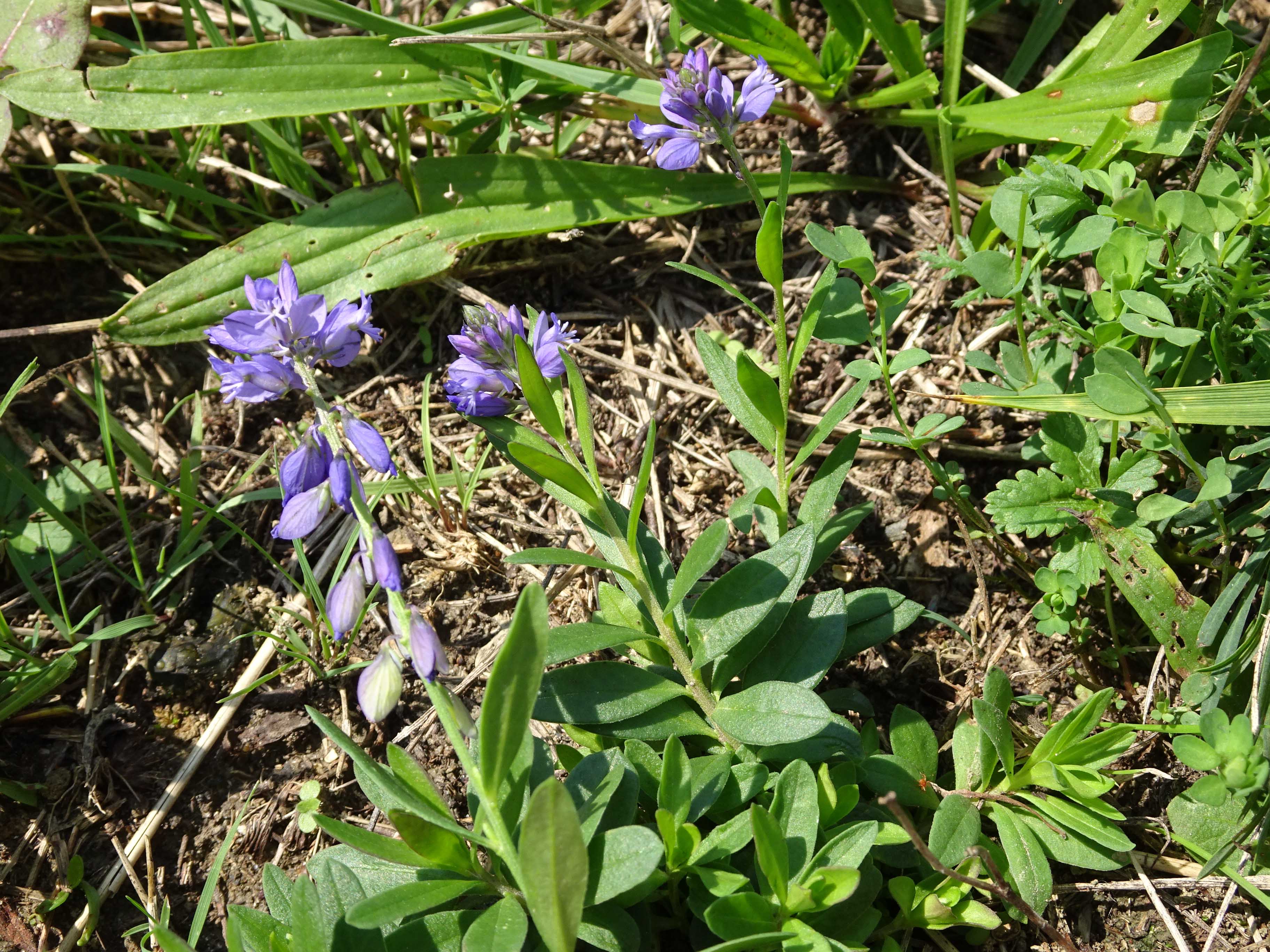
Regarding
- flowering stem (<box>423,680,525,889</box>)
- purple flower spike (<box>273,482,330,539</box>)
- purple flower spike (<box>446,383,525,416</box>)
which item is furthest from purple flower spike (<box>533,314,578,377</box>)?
flowering stem (<box>423,680,525,889</box>)

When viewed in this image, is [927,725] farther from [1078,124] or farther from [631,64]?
[631,64]

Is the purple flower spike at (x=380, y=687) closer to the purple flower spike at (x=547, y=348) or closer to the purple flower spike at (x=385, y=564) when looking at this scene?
the purple flower spike at (x=385, y=564)

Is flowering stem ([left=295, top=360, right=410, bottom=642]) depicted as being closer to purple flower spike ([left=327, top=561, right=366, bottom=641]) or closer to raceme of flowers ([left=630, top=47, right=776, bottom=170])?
purple flower spike ([left=327, top=561, right=366, bottom=641])

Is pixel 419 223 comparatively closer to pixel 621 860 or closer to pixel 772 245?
pixel 772 245

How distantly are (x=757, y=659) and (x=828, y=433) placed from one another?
26.7 inches

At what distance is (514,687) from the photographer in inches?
74.5

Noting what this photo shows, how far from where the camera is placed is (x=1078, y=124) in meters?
3.30

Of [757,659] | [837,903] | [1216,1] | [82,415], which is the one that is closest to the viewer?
[837,903]

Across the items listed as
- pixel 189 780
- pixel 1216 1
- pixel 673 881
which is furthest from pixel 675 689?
pixel 1216 1

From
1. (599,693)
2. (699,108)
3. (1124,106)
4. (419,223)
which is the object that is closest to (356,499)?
(599,693)

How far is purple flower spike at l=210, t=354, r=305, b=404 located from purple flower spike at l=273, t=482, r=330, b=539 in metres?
0.22

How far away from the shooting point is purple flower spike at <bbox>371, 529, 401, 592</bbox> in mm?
1928

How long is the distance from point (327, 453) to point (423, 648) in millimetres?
468

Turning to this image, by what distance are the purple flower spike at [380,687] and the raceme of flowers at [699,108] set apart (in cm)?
156
